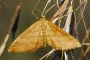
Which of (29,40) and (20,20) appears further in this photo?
(20,20)

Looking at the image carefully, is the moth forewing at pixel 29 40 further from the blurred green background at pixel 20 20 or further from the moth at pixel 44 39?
the blurred green background at pixel 20 20

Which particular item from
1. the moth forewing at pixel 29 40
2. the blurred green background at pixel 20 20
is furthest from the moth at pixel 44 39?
the blurred green background at pixel 20 20

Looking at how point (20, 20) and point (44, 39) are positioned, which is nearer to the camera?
point (44, 39)

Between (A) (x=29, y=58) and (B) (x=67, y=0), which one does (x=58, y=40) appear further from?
(A) (x=29, y=58)

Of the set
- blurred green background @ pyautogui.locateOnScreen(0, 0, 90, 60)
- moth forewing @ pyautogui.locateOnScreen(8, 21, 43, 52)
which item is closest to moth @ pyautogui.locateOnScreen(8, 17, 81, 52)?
moth forewing @ pyautogui.locateOnScreen(8, 21, 43, 52)

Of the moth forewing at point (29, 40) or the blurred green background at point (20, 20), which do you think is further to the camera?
the blurred green background at point (20, 20)

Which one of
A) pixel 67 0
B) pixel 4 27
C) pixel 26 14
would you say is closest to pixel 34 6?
pixel 26 14

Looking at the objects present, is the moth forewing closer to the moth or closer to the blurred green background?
the moth

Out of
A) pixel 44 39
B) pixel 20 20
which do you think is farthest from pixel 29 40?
pixel 20 20

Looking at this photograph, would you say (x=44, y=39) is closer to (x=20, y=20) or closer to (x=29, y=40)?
(x=29, y=40)
